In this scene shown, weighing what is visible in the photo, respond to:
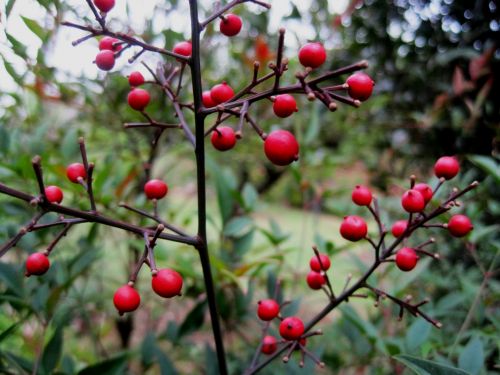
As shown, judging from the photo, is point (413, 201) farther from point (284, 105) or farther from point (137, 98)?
point (137, 98)

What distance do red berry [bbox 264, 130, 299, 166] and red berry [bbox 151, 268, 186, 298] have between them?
0.18 m

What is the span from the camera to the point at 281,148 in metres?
0.45

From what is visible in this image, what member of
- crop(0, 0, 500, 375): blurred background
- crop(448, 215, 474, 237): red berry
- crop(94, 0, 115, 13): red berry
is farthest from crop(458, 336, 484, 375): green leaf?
crop(94, 0, 115, 13): red berry

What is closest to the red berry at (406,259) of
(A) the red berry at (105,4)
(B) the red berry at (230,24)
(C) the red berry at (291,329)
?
(C) the red berry at (291,329)

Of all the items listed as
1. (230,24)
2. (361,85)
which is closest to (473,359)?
(361,85)

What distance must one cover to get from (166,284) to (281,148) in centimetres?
20

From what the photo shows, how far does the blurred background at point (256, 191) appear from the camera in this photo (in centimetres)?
83

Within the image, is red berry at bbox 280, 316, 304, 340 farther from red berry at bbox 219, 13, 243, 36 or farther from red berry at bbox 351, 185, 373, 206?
red berry at bbox 219, 13, 243, 36

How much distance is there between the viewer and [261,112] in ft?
5.83

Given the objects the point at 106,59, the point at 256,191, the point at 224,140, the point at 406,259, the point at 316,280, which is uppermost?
the point at 106,59

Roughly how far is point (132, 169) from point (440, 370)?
3.07ft

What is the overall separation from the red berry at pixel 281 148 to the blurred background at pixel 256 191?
315mm

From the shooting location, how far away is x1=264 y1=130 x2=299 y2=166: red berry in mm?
452

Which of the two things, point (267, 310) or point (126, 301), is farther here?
point (267, 310)
